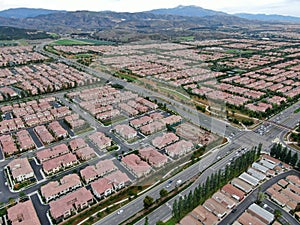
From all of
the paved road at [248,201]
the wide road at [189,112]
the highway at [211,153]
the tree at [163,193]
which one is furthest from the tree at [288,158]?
the tree at [163,193]

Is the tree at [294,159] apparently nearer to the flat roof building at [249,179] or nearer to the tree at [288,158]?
the tree at [288,158]

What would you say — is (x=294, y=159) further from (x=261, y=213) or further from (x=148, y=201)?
(x=148, y=201)

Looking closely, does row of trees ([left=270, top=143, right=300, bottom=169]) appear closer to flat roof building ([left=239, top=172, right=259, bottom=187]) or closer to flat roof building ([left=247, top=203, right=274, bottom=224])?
flat roof building ([left=239, top=172, right=259, bottom=187])

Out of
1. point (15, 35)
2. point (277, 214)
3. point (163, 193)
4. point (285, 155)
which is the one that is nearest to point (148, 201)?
point (163, 193)

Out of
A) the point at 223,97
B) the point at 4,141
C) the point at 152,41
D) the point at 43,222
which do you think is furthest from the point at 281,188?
the point at 152,41

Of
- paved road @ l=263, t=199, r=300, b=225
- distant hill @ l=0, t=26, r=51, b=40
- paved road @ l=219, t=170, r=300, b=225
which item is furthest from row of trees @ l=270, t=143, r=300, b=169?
distant hill @ l=0, t=26, r=51, b=40

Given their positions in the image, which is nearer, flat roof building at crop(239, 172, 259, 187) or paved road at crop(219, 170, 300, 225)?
paved road at crop(219, 170, 300, 225)
